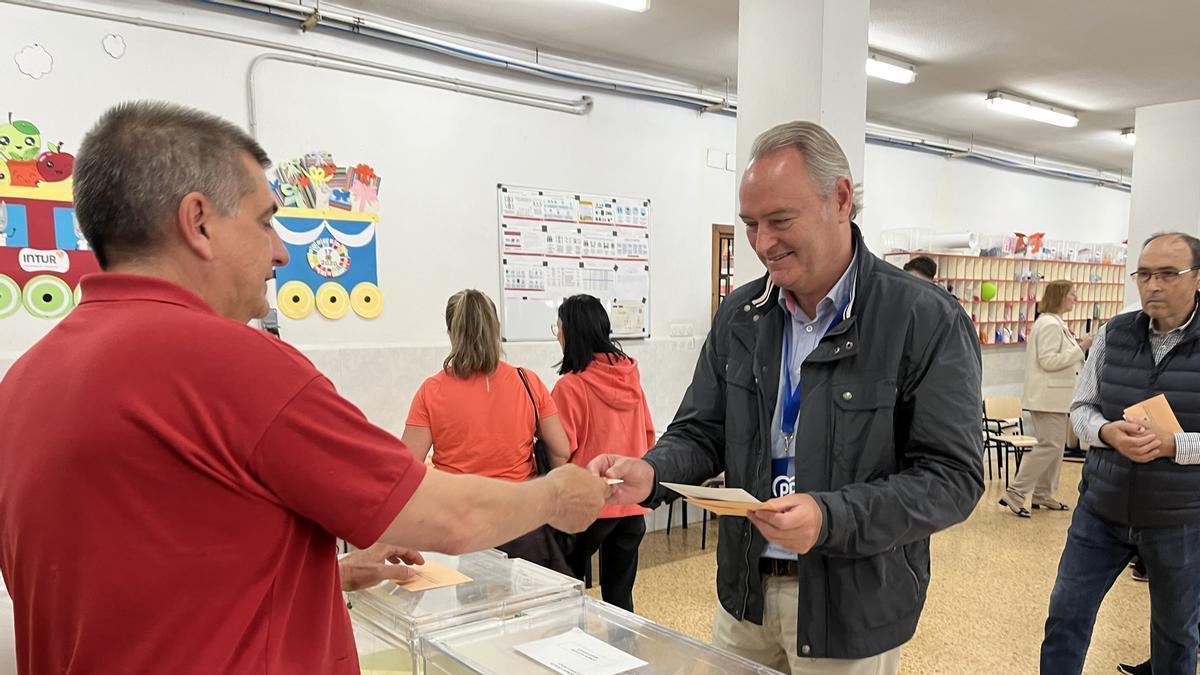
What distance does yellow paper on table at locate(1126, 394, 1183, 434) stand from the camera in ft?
8.00

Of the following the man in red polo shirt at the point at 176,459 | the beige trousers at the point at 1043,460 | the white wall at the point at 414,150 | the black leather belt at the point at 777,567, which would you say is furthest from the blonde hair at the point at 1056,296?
the man in red polo shirt at the point at 176,459

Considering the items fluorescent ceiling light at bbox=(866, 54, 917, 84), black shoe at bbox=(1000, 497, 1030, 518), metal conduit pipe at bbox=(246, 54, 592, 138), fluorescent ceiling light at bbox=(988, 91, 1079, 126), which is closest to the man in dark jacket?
metal conduit pipe at bbox=(246, 54, 592, 138)

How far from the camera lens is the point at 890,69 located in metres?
5.34

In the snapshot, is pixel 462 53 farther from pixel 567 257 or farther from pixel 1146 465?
pixel 1146 465

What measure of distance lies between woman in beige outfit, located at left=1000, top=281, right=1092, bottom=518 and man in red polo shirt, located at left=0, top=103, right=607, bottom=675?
5925mm

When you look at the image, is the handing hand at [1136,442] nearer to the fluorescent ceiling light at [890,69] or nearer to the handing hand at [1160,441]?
the handing hand at [1160,441]

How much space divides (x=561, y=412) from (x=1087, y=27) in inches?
167

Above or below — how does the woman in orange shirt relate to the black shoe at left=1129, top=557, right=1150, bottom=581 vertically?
above

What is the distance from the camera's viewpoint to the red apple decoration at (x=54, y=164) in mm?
3533

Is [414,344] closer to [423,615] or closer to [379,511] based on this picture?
[423,615]

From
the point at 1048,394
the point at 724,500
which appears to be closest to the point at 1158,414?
the point at 724,500

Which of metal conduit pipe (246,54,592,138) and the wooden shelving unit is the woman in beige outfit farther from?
metal conduit pipe (246,54,592,138)

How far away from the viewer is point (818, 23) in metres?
3.14

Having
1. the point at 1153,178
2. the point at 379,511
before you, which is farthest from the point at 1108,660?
the point at 1153,178
